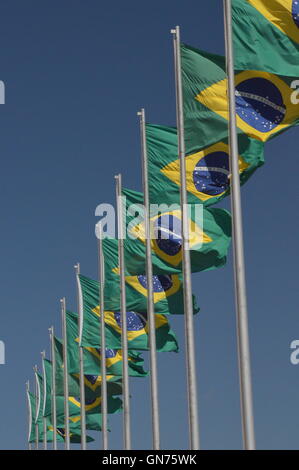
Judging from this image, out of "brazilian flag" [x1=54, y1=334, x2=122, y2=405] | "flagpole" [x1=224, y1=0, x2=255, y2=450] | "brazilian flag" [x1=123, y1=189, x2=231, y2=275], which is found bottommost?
"flagpole" [x1=224, y1=0, x2=255, y2=450]

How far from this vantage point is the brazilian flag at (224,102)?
96.1 ft

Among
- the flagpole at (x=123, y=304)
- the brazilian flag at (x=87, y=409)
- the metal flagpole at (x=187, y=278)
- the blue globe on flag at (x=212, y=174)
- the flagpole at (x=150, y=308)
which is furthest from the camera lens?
the brazilian flag at (x=87, y=409)

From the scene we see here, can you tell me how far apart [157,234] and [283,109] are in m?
10.6

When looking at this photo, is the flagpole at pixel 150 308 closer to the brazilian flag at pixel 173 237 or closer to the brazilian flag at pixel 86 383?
the brazilian flag at pixel 173 237

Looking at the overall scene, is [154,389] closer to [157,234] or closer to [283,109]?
[157,234]

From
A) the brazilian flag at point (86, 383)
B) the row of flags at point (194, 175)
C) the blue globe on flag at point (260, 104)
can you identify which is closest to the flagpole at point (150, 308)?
the row of flags at point (194, 175)

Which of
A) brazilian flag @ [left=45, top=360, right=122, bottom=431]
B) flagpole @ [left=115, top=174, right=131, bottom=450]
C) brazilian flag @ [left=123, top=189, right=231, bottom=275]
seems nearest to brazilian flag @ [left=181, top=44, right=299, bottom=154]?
brazilian flag @ [left=123, top=189, right=231, bottom=275]

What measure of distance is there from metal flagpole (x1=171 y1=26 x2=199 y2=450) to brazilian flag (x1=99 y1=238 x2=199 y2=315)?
4675mm

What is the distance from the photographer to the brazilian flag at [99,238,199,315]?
40.5 metres

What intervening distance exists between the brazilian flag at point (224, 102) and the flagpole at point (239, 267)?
0.76 m

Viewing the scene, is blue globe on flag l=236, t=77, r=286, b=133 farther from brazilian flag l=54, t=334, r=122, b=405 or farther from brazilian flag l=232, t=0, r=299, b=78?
brazilian flag l=54, t=334, r=122, b=405

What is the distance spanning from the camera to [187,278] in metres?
34.8
